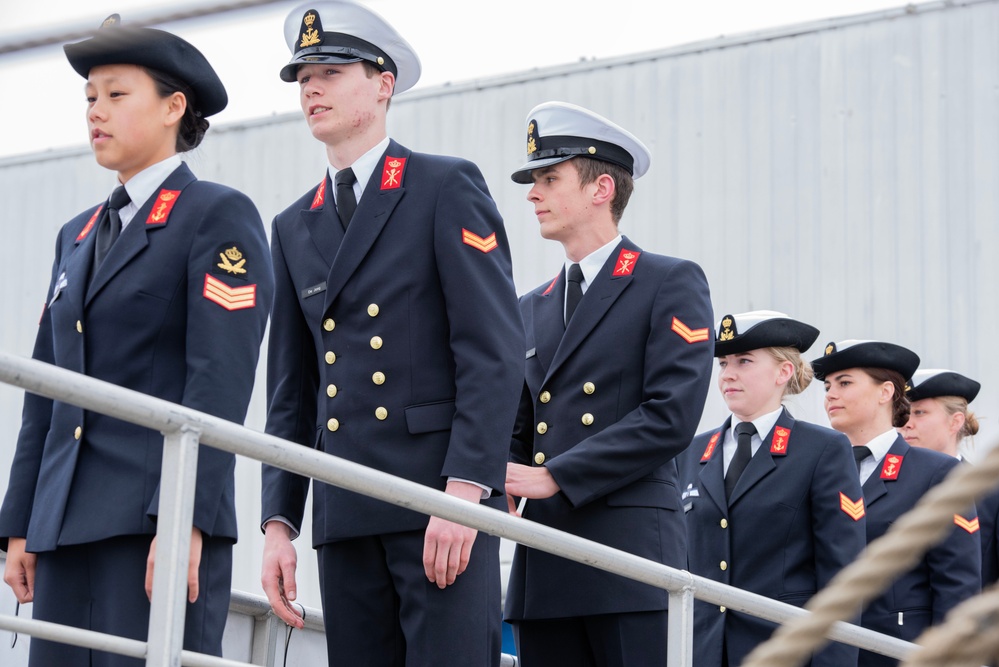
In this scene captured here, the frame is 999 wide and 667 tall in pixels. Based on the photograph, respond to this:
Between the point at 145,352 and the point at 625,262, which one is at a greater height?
the point at 625,262

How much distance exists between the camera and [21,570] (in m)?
2.68

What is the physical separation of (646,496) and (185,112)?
1.29 metres

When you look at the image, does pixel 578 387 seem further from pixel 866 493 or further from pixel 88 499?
pixel 866 493

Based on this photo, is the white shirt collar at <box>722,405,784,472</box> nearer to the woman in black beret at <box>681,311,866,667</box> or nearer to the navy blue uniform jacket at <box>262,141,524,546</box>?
the woman in black beret at <box>681,311,866,667</box>

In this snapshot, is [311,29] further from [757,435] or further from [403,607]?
[757,435]

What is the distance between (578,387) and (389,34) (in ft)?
2.95

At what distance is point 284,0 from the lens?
9.80ft

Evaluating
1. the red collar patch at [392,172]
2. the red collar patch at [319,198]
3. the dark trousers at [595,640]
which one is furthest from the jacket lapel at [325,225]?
the dark trousers at [595,640]

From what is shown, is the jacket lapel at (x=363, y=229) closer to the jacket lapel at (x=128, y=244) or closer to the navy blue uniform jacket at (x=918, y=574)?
the jacket lapel at (x=128, y=244)

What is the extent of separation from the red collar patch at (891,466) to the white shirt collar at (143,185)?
3016 mm

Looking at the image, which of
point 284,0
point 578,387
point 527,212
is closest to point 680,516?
point 578,387

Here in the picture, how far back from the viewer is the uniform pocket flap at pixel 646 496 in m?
3.28

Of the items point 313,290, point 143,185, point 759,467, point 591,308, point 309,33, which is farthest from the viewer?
point 759,467

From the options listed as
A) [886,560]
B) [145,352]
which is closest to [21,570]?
[145,352]
